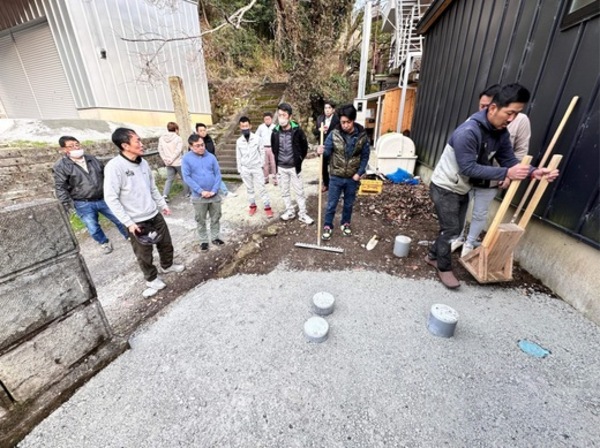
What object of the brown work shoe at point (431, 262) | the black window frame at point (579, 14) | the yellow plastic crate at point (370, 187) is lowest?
the brown work shoe at point (431, 262)

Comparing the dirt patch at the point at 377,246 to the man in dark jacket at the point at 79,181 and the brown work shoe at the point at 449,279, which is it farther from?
the man in dark jacket at the point at 79,181

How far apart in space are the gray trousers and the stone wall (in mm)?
3372

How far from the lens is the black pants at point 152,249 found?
2953 millimetres

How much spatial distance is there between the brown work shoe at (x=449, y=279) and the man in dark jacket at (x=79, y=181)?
4.88 meters

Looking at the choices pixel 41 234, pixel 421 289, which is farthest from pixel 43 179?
pixel 421 289

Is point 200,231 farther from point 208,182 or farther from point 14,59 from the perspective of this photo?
point 14,59

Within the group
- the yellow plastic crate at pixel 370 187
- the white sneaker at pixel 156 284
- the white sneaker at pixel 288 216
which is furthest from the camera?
the yellow plastic crate at pixel 370 187

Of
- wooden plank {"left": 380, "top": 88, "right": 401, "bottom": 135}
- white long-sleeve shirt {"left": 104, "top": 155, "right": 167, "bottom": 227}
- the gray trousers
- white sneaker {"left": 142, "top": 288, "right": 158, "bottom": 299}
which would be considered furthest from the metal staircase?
white sneaker {"left": 142, "top": 288, "right": 158, "bottom": 299}

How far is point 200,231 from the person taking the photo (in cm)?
404

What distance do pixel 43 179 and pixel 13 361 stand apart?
4945 millimetres

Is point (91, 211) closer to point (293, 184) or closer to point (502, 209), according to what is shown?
point (293, 184)

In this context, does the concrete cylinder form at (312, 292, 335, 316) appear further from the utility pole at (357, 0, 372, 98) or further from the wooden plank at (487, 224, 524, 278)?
the utility pole at (357, 0, 372, 98)

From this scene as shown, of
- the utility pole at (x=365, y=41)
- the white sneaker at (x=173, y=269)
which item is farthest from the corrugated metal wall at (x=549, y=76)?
the white sneaker at (x=173, y=269)

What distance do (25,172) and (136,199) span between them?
12.9 feet
